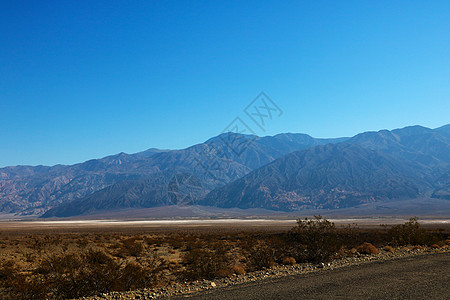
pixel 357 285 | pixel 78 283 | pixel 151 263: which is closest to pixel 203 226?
pixel 151 263

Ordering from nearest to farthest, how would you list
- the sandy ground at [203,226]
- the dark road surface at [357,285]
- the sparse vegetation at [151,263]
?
the dark road surface at [357,285] → the sparse vegetation at [151,263] → the sandy ground at [203,226]

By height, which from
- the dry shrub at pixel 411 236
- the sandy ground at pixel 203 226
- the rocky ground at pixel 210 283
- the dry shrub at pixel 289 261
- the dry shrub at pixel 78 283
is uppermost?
the dry shrub at pixel 78 283

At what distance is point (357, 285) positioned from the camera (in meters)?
12.9

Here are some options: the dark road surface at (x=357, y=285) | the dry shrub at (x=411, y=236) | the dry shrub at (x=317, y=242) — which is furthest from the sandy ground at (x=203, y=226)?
the dark road surface at (x=357, y=285)

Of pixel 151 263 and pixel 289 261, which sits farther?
pixel 151 263

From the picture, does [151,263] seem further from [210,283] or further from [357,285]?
[357,285]

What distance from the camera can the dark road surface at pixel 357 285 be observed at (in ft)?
38.2

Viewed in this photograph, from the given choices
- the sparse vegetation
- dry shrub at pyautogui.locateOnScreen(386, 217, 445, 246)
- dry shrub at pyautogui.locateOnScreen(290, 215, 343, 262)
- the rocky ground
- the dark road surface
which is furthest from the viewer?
dry shrub at pyautogui.locateOnScreen(386, 217, 445, 246)

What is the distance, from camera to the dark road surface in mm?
11633

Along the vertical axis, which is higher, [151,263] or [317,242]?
[317,242]

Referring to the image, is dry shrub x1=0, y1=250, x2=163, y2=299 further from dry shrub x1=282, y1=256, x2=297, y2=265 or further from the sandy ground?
the sandy ground

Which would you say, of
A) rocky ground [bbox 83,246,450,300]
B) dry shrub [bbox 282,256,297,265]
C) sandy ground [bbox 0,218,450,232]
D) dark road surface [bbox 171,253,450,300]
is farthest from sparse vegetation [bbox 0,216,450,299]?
sandy ground [bbox 0,218,450,232]

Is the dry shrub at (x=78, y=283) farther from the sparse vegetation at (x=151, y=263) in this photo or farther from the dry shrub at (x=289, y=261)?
the dry shrub at (x=289, y=261)

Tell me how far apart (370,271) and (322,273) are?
1.97 metres
